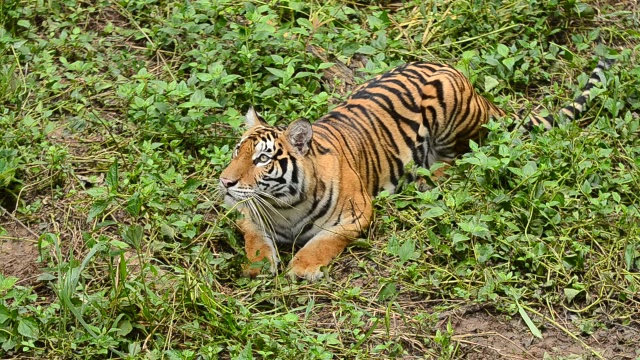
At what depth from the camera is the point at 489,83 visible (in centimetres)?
682

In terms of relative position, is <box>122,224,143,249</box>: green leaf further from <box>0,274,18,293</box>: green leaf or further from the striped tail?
the striped tail

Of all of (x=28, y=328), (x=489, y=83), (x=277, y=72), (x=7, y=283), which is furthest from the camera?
(x=489, y=83)

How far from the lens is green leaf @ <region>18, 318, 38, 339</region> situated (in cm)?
460

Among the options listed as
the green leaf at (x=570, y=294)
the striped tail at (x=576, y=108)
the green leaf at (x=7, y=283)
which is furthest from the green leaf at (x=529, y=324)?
the green leaf at (x=7, y=283)

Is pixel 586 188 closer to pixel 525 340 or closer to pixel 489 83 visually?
pixel 525 340

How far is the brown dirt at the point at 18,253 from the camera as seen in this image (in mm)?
5219

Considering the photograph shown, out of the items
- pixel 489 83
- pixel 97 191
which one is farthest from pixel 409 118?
pixel 97 191

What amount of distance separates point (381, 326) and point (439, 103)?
1.80 meters

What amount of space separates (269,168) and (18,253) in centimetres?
137

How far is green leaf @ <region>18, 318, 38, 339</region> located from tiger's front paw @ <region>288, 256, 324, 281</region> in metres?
1.33

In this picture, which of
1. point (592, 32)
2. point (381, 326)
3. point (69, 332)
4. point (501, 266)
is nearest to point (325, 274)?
point (381, 326)

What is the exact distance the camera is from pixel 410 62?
6879mm

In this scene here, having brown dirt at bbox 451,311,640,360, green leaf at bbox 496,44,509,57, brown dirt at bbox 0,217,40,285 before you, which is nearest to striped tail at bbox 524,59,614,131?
green leaf at bbox 496,44,509,57

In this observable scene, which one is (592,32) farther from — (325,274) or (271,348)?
(271,348)
